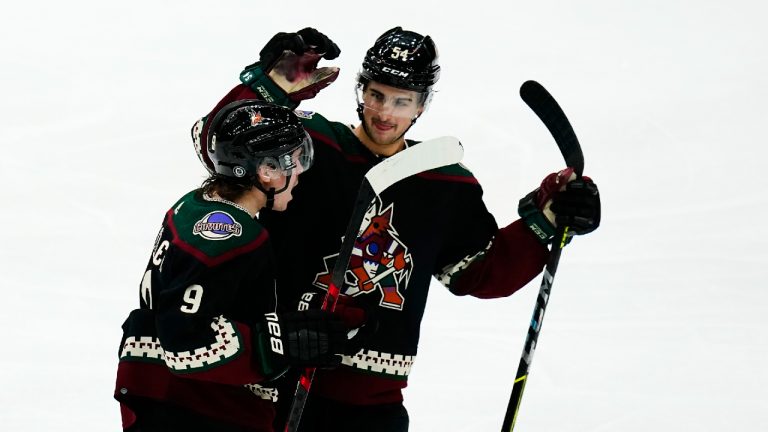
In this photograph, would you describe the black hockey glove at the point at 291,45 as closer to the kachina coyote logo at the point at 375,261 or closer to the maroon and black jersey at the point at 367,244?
the maroon and black jersey at the point at 367,244

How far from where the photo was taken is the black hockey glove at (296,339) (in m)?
2.53

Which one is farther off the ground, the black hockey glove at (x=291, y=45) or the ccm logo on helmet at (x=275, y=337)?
the black hockey glove at (x=291, y=45)

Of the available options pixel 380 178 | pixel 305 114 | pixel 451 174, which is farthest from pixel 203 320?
pixel 451 174

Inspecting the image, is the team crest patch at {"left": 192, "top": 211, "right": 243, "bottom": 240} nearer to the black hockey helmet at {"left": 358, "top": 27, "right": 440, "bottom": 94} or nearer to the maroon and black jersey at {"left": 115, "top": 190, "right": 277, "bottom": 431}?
the maroon and black jersey at {"left": 115, "top": 190, "right": 277, "bottom": 431}

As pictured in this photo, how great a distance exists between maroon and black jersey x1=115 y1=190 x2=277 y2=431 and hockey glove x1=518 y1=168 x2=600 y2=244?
789 mm

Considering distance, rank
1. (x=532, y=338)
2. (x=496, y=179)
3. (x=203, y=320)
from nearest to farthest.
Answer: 1. (x=203, y=320)
2. (x=532, y=338)
3. (x=496, y=179)

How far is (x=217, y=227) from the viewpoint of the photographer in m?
2.49

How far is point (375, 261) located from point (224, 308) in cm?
56

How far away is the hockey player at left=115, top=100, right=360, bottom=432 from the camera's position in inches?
97.3

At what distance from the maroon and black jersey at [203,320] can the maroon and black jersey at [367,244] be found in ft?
0.99

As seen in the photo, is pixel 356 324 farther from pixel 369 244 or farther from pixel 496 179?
pixel 496 179

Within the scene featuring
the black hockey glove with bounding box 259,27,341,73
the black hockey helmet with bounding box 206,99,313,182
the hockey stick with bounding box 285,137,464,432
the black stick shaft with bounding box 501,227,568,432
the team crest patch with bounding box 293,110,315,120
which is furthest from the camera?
the black stick shaft with bounding box 501,227,568,432

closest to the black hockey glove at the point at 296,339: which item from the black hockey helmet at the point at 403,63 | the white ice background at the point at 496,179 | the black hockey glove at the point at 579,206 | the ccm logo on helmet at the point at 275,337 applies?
the ccm logo on helmet at the point at 275,337

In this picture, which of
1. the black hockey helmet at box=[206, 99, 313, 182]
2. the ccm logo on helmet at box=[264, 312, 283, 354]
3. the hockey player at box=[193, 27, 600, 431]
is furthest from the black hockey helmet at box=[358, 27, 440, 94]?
the ccm logo on helmet at box=[264, 312, 283, 354]
